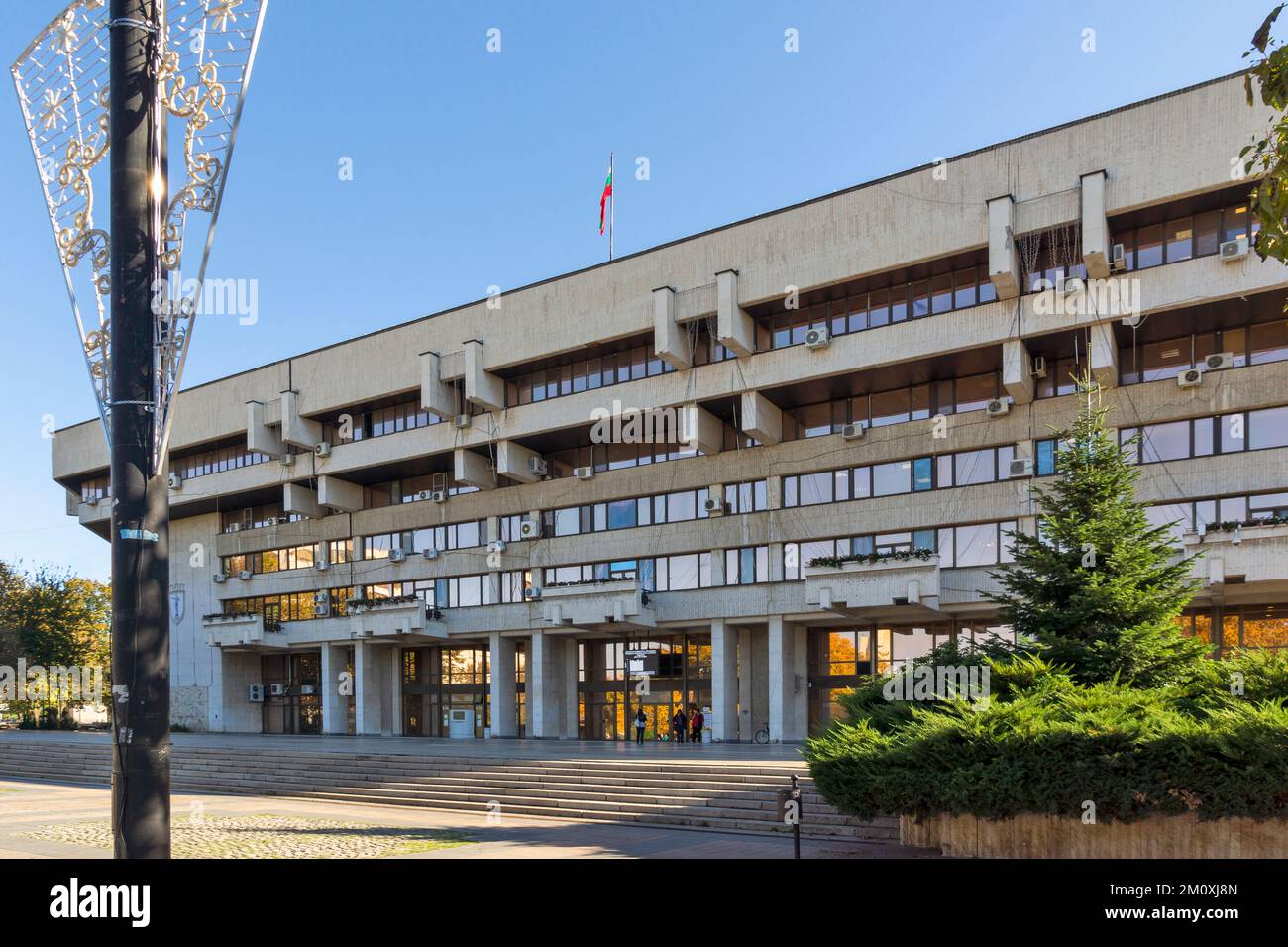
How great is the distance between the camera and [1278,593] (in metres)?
32.1

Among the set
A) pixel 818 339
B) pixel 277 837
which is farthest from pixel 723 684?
pixel 277 837

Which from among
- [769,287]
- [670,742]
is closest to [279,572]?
[670,742]

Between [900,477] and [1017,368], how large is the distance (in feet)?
20.1

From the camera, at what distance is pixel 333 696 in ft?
180

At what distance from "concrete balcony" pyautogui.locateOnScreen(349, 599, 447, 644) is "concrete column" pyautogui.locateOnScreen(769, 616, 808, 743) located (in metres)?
16.7

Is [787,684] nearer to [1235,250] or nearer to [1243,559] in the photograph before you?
[1243,559]

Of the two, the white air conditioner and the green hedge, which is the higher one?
the white air conditioner

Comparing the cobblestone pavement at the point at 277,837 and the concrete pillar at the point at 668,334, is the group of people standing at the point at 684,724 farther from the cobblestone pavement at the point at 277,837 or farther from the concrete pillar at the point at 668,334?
the cobblestone pavement at the point at 277,837

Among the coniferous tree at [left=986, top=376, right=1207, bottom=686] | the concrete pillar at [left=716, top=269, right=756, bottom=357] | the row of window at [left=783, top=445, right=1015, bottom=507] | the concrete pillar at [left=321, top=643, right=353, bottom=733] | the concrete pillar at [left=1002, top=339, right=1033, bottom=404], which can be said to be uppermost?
the concrete pillar at [left=716, top=269, right=756, bottom=357]

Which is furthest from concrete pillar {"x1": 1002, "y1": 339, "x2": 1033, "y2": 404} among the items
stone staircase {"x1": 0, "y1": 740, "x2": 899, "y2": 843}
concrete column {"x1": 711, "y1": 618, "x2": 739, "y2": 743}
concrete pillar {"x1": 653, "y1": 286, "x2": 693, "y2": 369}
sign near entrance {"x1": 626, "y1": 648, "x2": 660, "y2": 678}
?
sign near entrance {"x1": 626, "y1": 648, "x2": 660, "y2": 678}

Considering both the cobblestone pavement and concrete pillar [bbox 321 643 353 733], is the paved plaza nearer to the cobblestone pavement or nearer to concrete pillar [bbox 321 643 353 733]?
the cobblestone pavement

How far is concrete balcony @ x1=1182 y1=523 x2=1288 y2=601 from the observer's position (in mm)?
30172

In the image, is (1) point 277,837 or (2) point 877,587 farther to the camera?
(2) point 877,587

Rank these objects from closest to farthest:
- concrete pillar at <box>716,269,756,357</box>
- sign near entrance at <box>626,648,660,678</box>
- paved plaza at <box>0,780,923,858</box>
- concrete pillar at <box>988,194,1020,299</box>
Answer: paved plaza at <box>0,780,923,858</box> → concrete pillar at <box>988,194,1020,299</box> → concrete pillar at <box>716,269,756,357</box> → sign near entrance at <box>626,648,660,678</box>
